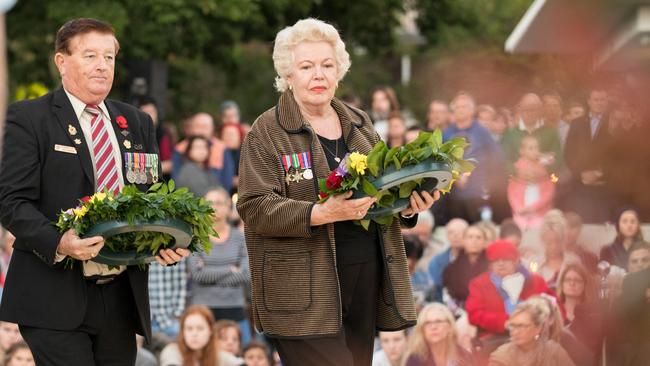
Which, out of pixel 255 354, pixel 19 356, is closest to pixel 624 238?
pixel 255 354

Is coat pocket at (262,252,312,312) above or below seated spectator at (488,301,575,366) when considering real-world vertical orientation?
above

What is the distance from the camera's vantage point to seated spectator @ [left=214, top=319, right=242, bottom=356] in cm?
1109

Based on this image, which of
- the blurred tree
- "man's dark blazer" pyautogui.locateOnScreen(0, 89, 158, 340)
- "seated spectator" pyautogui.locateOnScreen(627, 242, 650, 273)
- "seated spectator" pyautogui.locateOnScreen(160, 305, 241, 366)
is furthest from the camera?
the blurred tree

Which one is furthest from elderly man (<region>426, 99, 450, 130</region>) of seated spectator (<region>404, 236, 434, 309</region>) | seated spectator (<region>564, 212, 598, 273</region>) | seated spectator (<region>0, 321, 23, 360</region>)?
seated spectator (<region>0, 321, 23, 360</region>)

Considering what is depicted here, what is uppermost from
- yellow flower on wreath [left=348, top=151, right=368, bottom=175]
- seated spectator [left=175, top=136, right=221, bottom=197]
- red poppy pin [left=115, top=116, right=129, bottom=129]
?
seated spectator [left=175, top=136, right=221, bottom=197]

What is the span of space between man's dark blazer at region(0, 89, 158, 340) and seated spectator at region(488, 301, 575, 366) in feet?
12.6

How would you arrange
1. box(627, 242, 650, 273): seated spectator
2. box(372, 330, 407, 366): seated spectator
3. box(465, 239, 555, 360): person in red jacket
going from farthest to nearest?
box(372, 330, 407, 366): seated spectator < box(465, 239, 555, 360): person in red jacket < box(627, 242, 650, 273): seated spectator

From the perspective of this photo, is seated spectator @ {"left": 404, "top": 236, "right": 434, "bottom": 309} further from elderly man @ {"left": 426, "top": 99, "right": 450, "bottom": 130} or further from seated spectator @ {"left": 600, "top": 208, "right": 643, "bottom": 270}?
seated spectator @ {"left": 600, "top": 208, "right": 643, "bottom": 270}

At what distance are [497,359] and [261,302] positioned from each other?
3.82 m

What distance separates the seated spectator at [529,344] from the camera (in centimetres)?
898

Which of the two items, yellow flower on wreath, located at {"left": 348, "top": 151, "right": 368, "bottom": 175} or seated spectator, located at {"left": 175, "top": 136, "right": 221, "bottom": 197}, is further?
seated spectator, located at {"left": 175, "top": 136, "right": 221, "bottom": 197}

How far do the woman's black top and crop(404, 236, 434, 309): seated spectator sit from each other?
502 cm

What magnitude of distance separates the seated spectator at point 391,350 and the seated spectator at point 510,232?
1321 millimetres

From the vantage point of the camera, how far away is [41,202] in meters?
5.93
